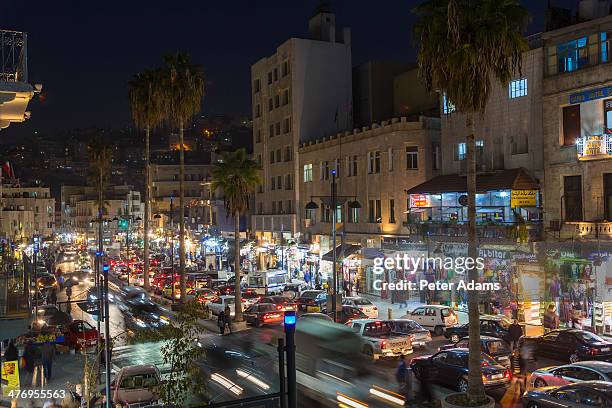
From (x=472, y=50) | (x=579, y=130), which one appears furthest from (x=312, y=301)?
(x=472, y=50)

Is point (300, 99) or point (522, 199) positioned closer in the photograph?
point (522, 199)

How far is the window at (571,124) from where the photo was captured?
34.4 meters

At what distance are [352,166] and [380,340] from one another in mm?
29221

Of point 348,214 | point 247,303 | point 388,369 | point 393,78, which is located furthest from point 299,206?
point 388,369

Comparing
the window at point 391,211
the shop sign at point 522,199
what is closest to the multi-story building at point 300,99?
the window at point 391,211

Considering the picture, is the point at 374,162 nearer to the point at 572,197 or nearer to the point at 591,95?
the point at 572,197

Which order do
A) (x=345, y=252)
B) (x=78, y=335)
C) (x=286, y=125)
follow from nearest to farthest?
(x=78, y=335), (x=345, y=252), (x=286, y=125)

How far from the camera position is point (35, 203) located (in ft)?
424

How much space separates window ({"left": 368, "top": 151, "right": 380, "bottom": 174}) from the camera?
5064cm

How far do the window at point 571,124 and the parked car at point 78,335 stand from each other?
90.9 feet

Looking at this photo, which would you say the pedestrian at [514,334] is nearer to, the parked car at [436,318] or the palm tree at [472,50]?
the parked car at [436,318]

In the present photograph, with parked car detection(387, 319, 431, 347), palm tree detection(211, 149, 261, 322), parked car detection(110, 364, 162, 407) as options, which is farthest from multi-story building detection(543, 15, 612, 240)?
parked car detection(110, 364, 162, 407)

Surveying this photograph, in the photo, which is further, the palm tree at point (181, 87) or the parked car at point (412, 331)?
the palm tree at point (181, 87)

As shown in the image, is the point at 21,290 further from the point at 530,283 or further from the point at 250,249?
the point at 250,249
